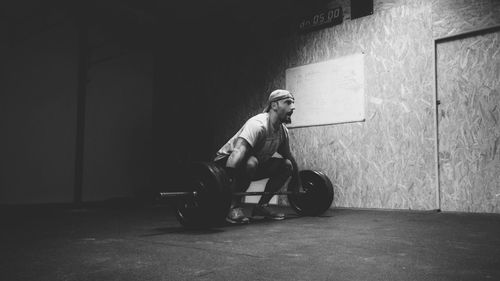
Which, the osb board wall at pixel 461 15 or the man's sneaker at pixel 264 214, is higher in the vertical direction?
the osb board wall at pixel 461 15

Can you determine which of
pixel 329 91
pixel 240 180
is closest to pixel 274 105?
pixel 240 180

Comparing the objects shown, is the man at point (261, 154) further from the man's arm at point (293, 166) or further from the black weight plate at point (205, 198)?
the black weight plate at point (205, 198)

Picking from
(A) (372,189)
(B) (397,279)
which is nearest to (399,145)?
(A) (372,189)

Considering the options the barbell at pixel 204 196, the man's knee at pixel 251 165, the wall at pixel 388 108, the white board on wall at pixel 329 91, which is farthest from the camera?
the white board on wall at pixel 329 91

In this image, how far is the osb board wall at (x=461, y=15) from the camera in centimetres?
328

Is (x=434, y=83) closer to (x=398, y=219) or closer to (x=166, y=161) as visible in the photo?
(x=398, y=219)

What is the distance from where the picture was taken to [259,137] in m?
2.85

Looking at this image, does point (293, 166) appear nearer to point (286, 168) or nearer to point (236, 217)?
point (286, 168)

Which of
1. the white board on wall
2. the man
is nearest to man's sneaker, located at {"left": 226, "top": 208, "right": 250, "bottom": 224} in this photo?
the man

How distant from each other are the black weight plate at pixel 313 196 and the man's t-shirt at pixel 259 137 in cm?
45

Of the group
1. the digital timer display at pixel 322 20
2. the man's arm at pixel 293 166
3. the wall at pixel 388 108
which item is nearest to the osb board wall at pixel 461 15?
the wall at pixel 388 108

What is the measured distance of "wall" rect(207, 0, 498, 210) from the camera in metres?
3.53

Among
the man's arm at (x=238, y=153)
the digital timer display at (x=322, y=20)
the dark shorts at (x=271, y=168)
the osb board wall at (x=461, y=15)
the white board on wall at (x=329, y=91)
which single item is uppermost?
the digital timer display at (x=322, y=20)

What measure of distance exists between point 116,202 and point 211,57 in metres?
2.39
